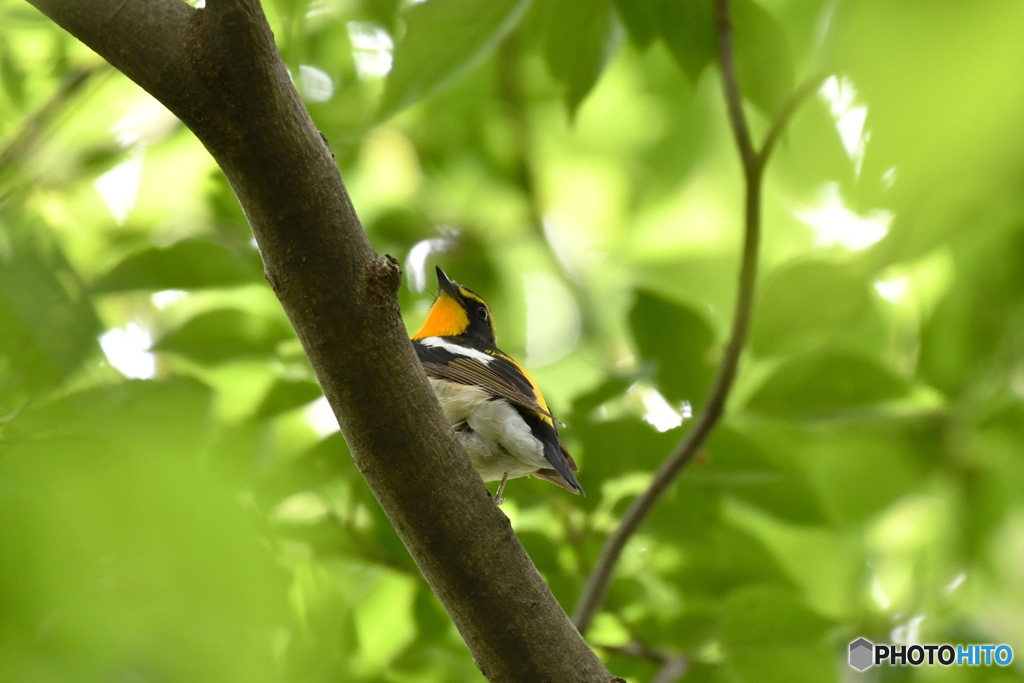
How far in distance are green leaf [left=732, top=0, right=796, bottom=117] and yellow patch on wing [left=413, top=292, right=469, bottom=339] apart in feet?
6.90

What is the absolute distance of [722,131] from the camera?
11.8ft

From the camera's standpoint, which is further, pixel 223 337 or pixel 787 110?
pixel 223 337

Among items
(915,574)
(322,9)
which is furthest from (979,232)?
(322,9)

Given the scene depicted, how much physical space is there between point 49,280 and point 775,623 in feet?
6.32


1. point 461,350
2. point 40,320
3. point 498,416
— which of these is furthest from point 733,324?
point 40,320

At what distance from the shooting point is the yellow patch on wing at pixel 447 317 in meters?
3.93

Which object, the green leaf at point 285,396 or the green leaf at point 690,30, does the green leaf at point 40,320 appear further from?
the green leaf at point 690,30

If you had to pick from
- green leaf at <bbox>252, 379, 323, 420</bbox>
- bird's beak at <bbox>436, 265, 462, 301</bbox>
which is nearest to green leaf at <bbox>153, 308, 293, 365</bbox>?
green leaf at <bbox>252, 379, 323, 420</bbox>

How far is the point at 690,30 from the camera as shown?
1977mm

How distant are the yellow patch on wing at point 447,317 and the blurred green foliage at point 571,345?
0.37m

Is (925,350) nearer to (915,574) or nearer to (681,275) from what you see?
(915,574)

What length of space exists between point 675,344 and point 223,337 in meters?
1.31

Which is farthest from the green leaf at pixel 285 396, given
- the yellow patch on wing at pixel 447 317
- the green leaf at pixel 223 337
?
the yellow patch on wing at pixel 447 317

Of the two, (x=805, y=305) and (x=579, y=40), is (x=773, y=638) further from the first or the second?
(x=579, y=40)
